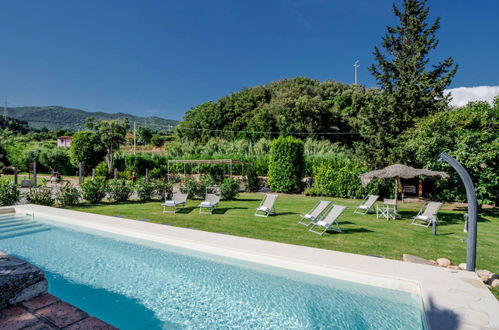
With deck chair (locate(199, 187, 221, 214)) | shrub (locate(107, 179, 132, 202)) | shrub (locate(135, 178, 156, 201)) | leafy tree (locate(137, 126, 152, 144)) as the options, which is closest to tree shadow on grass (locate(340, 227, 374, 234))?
deck chair (locate(199, 187, 221, 214))

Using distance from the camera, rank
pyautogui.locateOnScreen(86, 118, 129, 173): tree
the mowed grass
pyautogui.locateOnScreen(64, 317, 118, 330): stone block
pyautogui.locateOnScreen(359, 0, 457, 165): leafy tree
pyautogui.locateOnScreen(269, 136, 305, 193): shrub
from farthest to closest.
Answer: pyautogui.locateOnScreen(86, 118, 129, 173): tree, pyautogui.locateOnScreen(269, 136, 305, 193): shrub, pyautogui.locateOnScreen(359, 0, 457, 165): leafy tree, the mowed grass, pyautogui.locateOnScreen(64, 317, 118, 330): stone block

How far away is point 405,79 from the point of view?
17781 millimetres

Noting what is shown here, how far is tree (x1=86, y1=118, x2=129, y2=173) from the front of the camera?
2792 cm

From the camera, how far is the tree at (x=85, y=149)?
26438mm

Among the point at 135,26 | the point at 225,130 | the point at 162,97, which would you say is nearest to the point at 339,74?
the point at 225,130

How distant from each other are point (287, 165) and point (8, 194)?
13.0 m

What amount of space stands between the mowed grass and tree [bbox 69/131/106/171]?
17202 mm

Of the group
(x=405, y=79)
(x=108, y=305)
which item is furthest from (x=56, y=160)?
(x=405, y=79)

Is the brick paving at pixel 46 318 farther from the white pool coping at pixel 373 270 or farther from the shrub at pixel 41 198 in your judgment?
the shrub at pixel 41 198

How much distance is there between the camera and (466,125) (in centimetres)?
1201

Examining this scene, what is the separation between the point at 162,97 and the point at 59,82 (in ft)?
41.5

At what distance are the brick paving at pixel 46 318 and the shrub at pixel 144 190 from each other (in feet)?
35.8

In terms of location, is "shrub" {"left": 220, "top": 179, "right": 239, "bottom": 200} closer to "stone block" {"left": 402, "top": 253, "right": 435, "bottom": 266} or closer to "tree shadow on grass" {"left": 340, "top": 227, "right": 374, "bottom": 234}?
"tree shadow on grass" {"left": 340, "top": 227, "right": 374, "bottom": 234}

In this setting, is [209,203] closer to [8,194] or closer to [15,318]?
[8,194]
